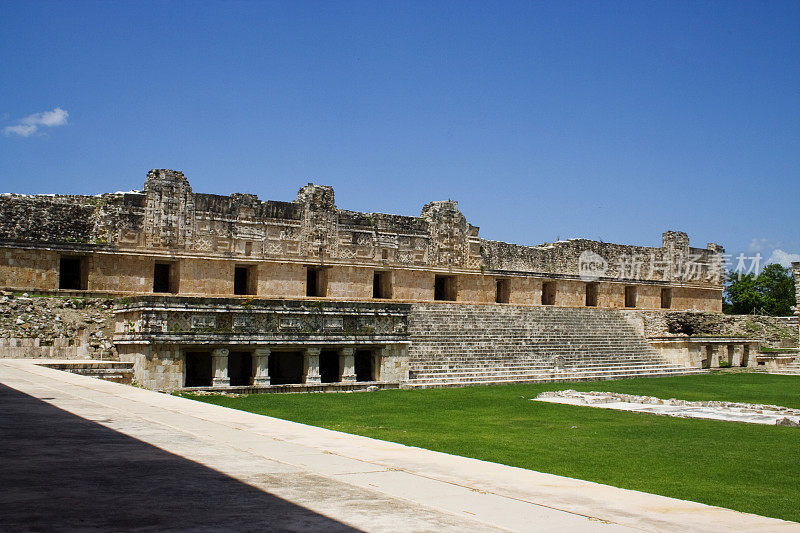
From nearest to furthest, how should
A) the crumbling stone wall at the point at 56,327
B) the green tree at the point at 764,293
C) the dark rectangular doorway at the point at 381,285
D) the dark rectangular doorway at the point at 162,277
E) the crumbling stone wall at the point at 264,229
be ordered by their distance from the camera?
the crumbling stone wall at the point at 56,327
the crumbling stone wall at the point at 264,229
the dark rectangular doorway at the point at 162,277
the dark rectangular doorway at the point at 381,285
the green tree at the point at 764,293

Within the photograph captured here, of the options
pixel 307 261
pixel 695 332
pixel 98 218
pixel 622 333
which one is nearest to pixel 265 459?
pixel 98 218

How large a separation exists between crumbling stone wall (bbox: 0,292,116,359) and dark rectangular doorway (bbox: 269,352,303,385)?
3.63 metres

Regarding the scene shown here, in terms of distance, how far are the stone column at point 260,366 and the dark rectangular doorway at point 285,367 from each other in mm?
2160

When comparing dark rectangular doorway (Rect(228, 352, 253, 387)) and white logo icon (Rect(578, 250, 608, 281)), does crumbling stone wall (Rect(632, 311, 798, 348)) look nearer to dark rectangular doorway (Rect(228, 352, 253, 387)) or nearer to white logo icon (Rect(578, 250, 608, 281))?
white logo icon (Rect(578, 250, 608, 281))

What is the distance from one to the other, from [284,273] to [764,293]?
42.9 metres

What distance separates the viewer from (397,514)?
3.75 m

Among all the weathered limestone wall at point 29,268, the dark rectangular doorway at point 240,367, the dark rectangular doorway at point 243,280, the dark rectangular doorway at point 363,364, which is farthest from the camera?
the dark rectangular doorway at point 243,280

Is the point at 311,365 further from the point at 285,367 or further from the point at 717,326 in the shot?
the point at 717,326

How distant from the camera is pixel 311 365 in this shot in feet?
56.4

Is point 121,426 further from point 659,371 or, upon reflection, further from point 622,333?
point 622,333

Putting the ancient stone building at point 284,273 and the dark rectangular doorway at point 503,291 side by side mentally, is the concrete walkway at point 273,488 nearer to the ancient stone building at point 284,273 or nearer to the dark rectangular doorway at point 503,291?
the ancient stone building at point 284,273

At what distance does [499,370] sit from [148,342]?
9.60m

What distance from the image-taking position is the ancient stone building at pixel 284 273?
Result: 16359 mm

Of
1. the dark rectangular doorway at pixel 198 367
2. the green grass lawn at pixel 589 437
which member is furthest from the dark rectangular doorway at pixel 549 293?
the dark rectangular doorway at pixel 198 367
